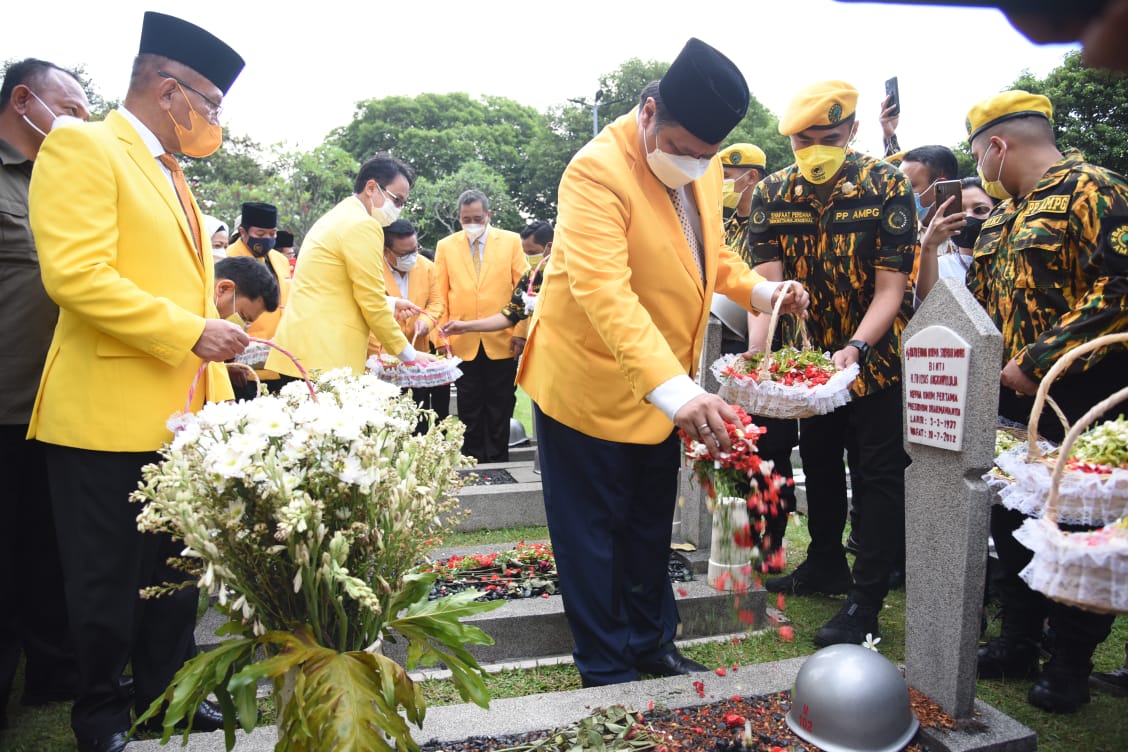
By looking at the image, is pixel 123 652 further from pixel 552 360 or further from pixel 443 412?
pixel 443 412

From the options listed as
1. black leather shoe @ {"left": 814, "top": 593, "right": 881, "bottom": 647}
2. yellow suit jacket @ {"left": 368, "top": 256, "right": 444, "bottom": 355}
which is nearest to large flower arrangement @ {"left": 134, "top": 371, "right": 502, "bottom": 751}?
black leather shoe @ {"left": 814, "top": 593, "right": 881, "bottom": 647}

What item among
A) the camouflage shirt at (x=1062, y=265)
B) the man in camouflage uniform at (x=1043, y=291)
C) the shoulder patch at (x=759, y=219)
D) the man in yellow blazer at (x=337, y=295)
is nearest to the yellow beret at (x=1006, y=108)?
the man in camouflage uniform at (x=1043, y=291)

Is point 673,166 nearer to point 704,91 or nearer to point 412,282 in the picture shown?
point 704,91

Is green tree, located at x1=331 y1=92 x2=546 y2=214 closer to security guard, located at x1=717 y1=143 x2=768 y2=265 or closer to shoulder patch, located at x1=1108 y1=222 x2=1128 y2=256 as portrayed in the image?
→ security guard, located at x1=717 y1=143 x2=768 y2=265

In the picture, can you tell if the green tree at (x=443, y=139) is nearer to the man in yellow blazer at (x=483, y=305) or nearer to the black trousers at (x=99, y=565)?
the man in yellow blazer at (x=483, y=305)

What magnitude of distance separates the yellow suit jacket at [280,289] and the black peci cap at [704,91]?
4.35 meters

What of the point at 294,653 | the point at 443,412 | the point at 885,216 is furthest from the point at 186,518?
the point at 443,412

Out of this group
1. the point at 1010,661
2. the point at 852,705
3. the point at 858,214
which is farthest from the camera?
the point at 858,214

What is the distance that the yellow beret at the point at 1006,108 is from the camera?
3.58 meters

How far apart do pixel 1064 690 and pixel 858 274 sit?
1.92 meters

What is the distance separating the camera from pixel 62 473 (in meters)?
2.75

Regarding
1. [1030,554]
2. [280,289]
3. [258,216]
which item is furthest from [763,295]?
[280,289]

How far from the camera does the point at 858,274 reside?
3.82 meters

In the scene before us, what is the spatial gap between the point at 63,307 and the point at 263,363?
10.6 ft
